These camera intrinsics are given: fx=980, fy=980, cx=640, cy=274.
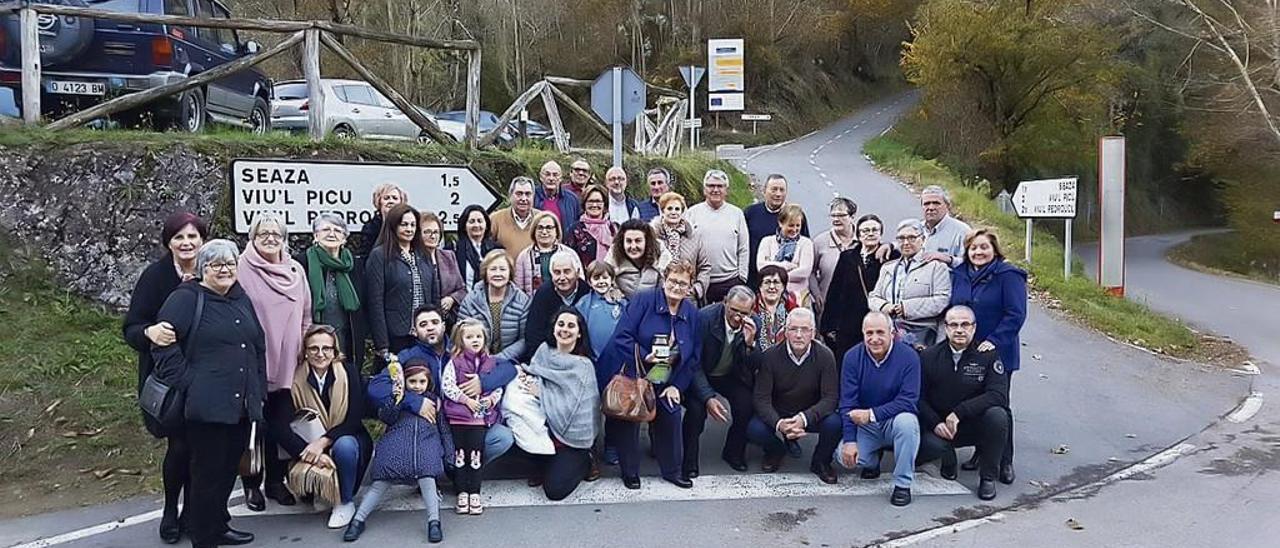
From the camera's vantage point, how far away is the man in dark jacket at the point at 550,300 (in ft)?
19.5

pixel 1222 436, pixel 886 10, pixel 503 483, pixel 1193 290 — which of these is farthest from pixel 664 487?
pixel 886 10

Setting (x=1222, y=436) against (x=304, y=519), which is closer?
(x=304, y=519)

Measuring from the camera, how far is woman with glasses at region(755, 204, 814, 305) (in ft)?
21.8

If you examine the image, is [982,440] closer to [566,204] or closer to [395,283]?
[566,204]

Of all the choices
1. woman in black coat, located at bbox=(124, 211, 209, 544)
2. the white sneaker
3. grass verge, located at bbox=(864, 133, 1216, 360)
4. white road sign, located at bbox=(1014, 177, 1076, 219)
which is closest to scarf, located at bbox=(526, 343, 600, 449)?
the white sneaker

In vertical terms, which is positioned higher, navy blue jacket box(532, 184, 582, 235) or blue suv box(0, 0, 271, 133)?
blue suv box(0, 0, 271, 133)

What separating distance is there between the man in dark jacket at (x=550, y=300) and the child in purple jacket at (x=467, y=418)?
17.5 inches

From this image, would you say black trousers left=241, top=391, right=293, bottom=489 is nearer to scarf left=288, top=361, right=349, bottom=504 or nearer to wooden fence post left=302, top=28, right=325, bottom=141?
scarf left=288, top=361, right=349, bottom=504

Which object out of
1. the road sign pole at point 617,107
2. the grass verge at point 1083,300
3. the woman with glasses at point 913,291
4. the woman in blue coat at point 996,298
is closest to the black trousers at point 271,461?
the woman with glasses at point 913,291

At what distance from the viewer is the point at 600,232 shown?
282 inches

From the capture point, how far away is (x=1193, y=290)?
802 inches

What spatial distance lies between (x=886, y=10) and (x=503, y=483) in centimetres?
4899

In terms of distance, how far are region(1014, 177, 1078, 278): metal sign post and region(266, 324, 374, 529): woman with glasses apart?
1055cm

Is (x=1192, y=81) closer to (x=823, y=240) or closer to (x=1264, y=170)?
(x=1264, y=170)
